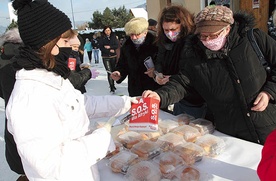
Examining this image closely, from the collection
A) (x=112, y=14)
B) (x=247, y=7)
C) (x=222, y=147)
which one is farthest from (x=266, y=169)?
(x=112, y=14)

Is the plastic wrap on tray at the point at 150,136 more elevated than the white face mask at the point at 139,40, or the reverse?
the white face mask at the point at 139,40

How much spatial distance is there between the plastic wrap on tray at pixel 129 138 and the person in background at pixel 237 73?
27cm

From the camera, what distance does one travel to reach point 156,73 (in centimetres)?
233

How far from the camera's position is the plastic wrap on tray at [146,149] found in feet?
4.63

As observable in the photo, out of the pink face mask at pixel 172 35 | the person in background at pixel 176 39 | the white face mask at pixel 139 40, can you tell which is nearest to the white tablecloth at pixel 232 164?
the person in background at pixel 176 39

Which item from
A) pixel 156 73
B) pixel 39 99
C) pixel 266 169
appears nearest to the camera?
pixel 266 169

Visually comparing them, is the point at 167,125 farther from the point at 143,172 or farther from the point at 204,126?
the point at 143,172

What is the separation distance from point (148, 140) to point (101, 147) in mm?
561

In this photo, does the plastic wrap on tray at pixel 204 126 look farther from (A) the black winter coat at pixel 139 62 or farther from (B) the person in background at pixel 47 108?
(A) the black winter coat at pixel 139 62

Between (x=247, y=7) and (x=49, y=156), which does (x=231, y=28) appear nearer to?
(x=49, y=156)

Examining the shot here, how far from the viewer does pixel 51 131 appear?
923 millimetres

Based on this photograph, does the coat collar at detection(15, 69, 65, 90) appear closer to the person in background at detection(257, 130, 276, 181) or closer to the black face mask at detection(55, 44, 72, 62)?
the black face mask at detection(55, 44, 72, 62)

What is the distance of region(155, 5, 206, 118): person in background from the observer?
2070 mm

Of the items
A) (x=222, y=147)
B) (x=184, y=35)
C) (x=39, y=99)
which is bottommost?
(x=222, y=147)
